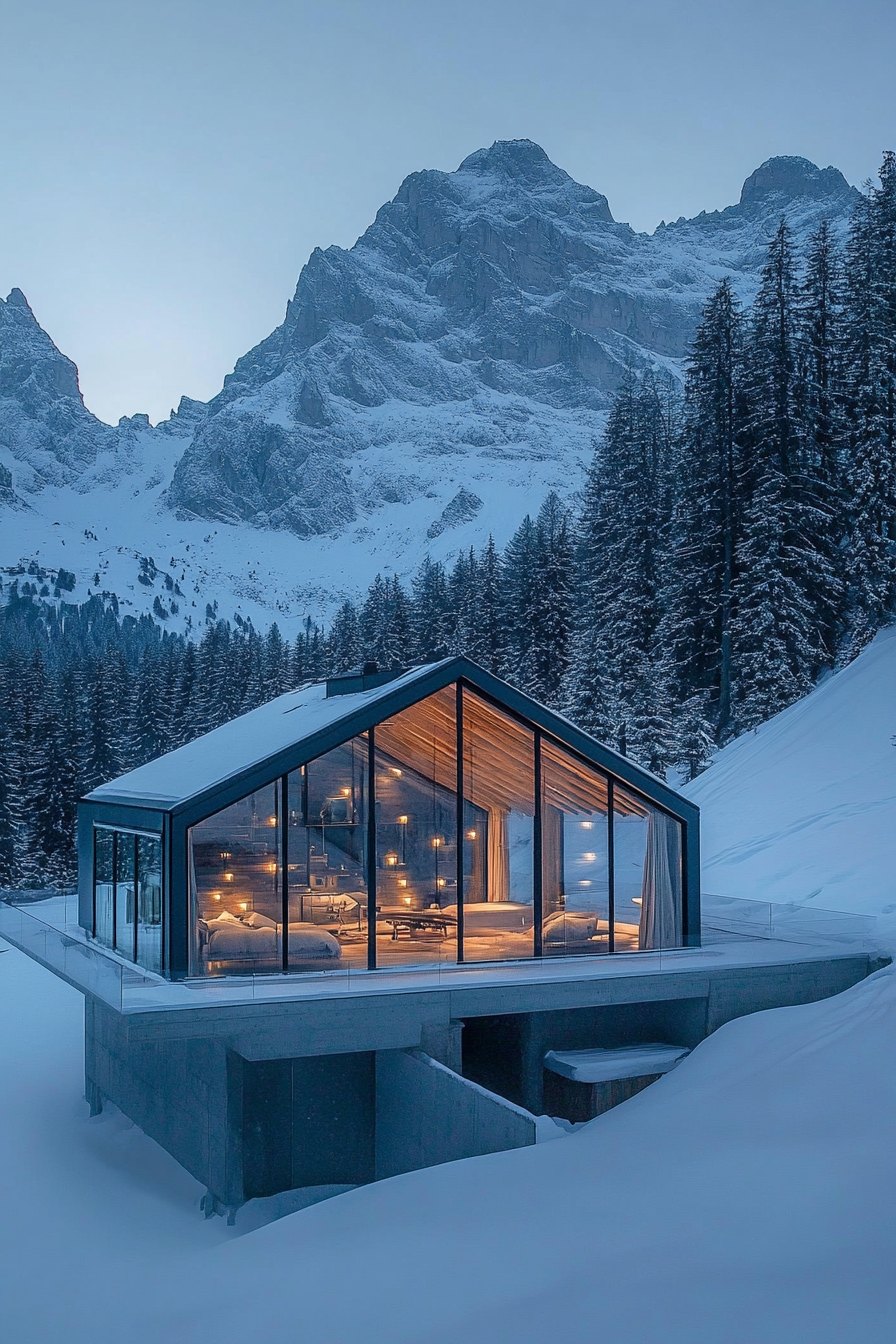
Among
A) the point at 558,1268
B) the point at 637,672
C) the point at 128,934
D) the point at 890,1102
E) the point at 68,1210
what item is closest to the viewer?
the point at 558,1268

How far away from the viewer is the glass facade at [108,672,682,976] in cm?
1266

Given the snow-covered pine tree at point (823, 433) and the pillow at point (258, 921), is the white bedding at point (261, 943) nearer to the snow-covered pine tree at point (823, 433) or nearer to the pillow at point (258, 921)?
the pillow at point (258, 921)

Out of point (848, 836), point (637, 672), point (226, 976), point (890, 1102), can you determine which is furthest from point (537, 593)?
point (890, 1102)

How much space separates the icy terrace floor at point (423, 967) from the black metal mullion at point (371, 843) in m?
0.64

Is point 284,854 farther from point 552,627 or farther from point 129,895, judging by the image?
point 552,627

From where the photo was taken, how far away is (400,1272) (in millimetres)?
8125

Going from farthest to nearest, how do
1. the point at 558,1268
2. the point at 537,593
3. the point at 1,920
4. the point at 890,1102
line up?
1. the point at 537,593
2. the point at 1,920
3. the point at 890,1102
4. the point at 558,1268

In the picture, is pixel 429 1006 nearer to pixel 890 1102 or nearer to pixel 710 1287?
pixel 890 1102

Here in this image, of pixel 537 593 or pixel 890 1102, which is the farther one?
pixel 537 593

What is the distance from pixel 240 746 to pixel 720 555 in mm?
21382

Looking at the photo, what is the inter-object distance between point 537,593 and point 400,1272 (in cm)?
3590

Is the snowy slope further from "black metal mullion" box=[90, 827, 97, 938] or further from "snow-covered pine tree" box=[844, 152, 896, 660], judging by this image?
"black metal mullion" box=[90, 827, 97, 938]

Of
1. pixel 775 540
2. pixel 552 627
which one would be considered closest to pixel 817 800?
pixel 775 540

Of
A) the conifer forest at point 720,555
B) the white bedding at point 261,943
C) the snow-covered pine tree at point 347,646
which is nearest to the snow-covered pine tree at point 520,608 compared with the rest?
the conifer forest at point 720,555
